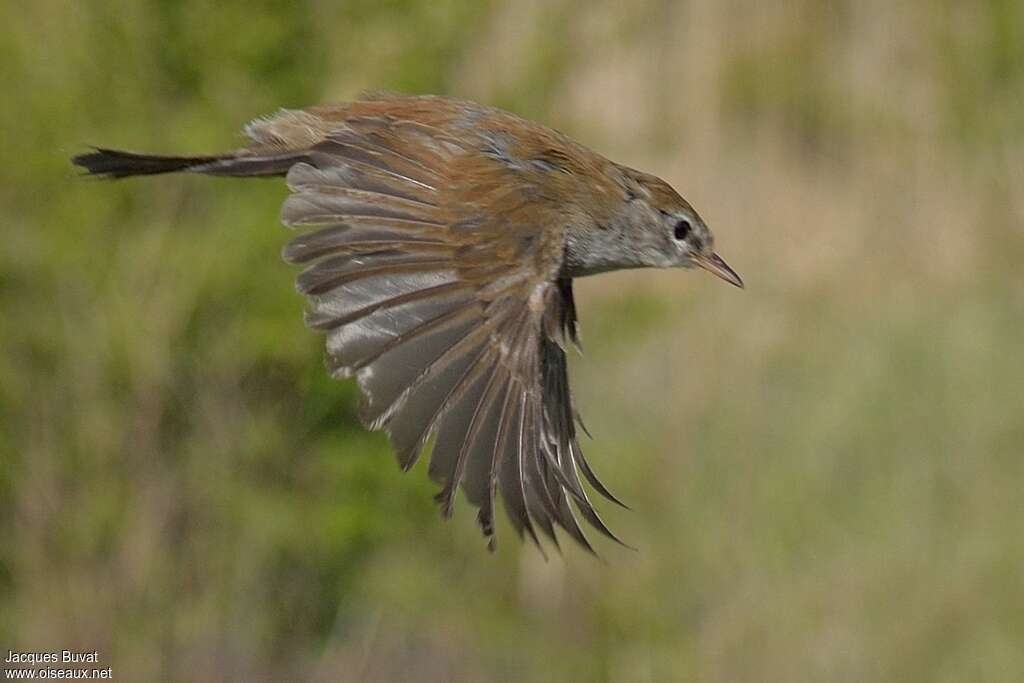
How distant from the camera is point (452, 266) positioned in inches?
176

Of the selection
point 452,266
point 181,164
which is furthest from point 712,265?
point 181,164

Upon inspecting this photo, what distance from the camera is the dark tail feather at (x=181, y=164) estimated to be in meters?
4.88

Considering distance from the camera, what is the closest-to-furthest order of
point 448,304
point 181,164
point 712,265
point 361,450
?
1. point 448,304
2. point 181,164
3. point 712,265
4. point 361,450

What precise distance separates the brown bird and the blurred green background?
2.29 meters

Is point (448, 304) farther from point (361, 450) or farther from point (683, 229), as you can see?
point (361, 450)

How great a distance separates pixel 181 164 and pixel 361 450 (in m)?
2.90

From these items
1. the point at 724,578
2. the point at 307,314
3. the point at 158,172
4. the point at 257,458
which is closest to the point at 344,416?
the point at 257,458

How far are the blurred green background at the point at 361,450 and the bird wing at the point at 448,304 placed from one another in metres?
2.81

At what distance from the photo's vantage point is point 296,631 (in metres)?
7.96

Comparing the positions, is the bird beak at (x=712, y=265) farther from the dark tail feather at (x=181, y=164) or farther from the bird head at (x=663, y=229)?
the dark tail feather at (x=181, y=164)

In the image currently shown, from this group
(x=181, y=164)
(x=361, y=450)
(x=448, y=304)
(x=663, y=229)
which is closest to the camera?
(x=448, y=304)

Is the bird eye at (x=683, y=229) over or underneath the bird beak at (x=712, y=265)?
over

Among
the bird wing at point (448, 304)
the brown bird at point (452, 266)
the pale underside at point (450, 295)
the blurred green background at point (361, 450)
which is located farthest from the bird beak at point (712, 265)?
the blurred green background at point (361, 450)

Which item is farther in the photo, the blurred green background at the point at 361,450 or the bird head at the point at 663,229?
the blurred green background at the point at 361,450
